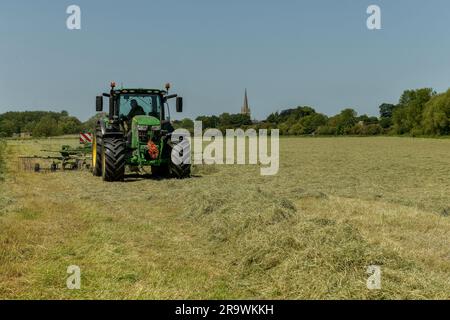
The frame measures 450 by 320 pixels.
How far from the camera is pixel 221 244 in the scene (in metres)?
6.09

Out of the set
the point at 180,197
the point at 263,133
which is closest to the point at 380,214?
the point at 180,197

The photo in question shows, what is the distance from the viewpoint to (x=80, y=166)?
16.4m

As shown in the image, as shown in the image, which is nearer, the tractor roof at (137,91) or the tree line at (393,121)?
the tractor roof at (137,91)

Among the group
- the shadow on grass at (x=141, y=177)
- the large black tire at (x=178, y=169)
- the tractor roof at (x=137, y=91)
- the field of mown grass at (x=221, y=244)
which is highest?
the tractor roof at (x=137, y=91)

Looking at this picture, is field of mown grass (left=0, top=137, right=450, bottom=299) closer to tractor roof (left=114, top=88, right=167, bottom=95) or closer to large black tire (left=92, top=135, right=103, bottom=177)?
large black tire (left=92, top=135, right=103, bottom=177)

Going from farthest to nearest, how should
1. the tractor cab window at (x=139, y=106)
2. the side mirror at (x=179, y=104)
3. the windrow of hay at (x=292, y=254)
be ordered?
the tractor cab window at (x=139, y=106)
the side mirror at (x=179, y=104)
the windrow of hay at (x=292, y=254)

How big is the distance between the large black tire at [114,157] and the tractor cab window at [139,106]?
4.22ft

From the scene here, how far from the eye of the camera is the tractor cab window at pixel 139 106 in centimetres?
1363

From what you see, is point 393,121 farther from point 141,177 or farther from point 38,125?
point 141,177

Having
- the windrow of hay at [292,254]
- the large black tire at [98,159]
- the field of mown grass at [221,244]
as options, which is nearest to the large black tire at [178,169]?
the large black tire at [98,159]

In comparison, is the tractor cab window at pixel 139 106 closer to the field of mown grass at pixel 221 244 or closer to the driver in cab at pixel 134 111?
the driver in cab at pixel 134 111

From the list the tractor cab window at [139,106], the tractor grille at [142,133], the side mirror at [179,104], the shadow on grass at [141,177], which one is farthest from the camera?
the tractor cab window at [139,106]

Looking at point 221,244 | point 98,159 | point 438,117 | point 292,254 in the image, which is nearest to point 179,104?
point 98,159
